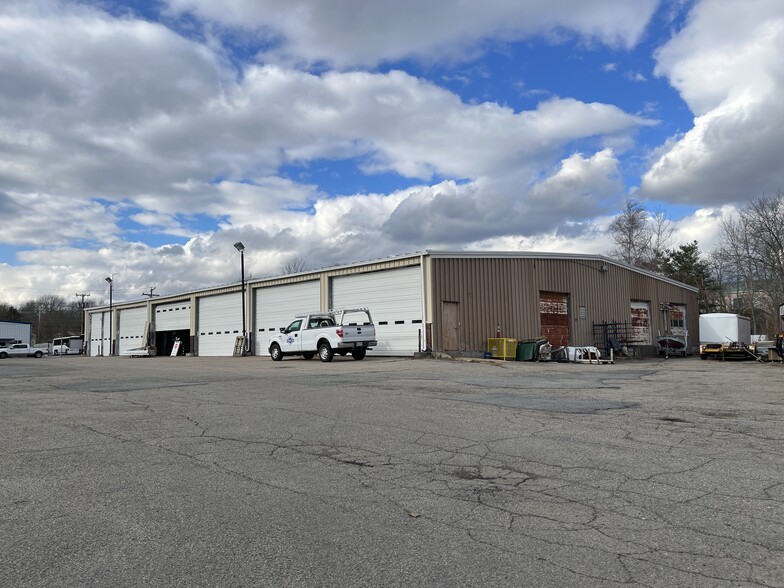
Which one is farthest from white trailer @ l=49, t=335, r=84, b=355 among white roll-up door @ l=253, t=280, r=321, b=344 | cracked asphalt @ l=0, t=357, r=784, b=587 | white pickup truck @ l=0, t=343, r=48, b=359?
cracked asphalt @ l=0, t=357, r=784, b=587

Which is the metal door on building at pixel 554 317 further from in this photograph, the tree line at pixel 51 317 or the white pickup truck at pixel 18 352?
the tree line at pixel 51 317

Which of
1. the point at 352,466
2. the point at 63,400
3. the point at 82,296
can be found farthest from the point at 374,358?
the point at 82,296

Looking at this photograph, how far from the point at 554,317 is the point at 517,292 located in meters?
3.38

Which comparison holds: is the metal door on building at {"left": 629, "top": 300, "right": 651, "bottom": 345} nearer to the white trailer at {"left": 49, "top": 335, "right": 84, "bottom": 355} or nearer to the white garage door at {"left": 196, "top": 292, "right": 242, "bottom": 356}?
the white garage door at {"left": 196, "top": 292, "right": 242, "bottom": 356}

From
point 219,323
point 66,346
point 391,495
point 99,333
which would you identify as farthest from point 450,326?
point 66,346

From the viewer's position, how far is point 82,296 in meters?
103

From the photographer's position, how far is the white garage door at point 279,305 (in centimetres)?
3303

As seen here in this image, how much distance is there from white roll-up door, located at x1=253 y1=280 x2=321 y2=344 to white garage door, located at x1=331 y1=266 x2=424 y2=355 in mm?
2896

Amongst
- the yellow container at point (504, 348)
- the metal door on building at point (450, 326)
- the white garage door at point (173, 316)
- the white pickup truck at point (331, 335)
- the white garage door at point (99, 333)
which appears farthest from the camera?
the white garage door at point (99, 333)

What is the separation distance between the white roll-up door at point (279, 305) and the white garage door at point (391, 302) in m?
2.90

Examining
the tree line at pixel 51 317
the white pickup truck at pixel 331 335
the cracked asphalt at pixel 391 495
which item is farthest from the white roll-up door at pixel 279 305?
the tree line at pixel 51 317

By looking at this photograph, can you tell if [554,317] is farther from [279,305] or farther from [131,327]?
[131,327]

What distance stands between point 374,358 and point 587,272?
526 inches

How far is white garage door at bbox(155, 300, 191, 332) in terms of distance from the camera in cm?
4412
